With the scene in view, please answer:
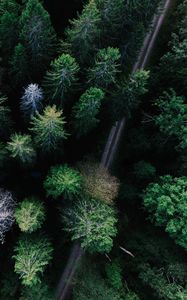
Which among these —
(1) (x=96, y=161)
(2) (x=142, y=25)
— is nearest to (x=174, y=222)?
(1) (x=96, y=161)

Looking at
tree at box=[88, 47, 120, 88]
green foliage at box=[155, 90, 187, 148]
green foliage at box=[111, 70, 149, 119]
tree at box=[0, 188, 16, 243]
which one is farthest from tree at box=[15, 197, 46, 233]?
green foliage at box=[155, 90, 187, 148]

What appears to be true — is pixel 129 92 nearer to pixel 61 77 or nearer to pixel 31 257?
pixel 61 77

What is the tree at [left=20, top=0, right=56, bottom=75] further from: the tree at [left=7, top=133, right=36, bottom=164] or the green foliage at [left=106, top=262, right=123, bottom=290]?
the green foliage at [left=106, top=262, right=123, bottom=290]

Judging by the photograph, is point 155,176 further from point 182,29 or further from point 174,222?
point 182,29

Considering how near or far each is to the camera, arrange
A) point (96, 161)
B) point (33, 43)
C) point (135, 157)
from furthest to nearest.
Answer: point (135, 157), point (96, 161), point (33, 43)

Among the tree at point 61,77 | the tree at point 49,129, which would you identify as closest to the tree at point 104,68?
the tree at point 61,77

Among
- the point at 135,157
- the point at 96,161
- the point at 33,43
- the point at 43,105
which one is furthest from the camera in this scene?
the point at 135,157
